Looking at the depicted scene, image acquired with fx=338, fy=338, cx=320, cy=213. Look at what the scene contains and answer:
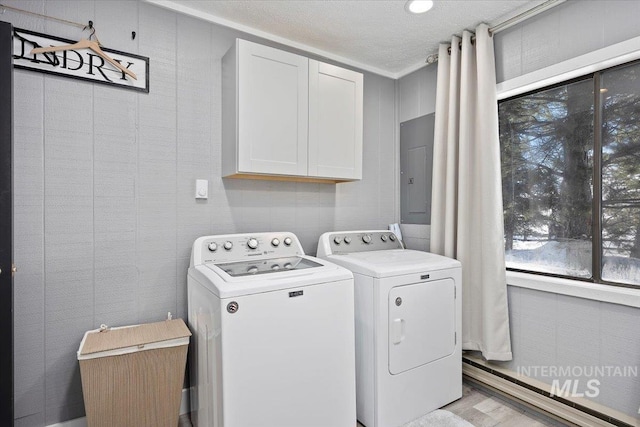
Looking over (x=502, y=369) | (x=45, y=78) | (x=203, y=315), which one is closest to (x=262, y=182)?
(x=203, y=315)

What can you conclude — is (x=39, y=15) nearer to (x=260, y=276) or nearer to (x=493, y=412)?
(x=260, y=276)

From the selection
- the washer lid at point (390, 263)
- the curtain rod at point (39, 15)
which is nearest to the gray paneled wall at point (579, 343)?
the washer lid at point (390, 263)

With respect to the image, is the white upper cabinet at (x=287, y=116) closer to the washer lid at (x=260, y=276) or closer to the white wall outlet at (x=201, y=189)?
the white wall outlet at (x=201, y=189)

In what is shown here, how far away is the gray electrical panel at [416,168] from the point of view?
2.74 meters

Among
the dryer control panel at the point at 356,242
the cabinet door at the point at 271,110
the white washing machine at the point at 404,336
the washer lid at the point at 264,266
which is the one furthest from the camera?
the dryer control panel at the point at 356,242

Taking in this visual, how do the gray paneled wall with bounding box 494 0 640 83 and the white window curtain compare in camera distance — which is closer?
the gray paneled wall with bounding box 494 0 640 83

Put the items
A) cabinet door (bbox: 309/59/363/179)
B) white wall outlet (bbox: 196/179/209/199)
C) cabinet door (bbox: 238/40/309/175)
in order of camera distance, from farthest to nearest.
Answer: cabinet door (bbox: 309/59/363/179), white wall outlet (bbox: 196/179/209/199), cabinet door (bbox: 238/40/309/175)

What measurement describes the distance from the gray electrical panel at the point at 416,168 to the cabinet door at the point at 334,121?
0.67 metres

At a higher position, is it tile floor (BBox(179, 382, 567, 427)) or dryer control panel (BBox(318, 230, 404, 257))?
dryer control panel (BBox(318, 230, 404, 257))

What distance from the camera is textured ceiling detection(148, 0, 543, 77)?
1.98 m

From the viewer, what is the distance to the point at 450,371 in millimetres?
2107

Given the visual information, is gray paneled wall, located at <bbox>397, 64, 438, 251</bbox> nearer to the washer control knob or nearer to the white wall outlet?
the washer control knob

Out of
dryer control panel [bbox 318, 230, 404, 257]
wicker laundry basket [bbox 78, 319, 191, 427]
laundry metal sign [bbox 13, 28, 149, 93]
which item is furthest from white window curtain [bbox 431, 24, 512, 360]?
laundry metal sign [bbox 13, 28, 149, 93]

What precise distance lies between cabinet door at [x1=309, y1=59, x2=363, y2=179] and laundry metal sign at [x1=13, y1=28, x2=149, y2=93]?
1004 mm
